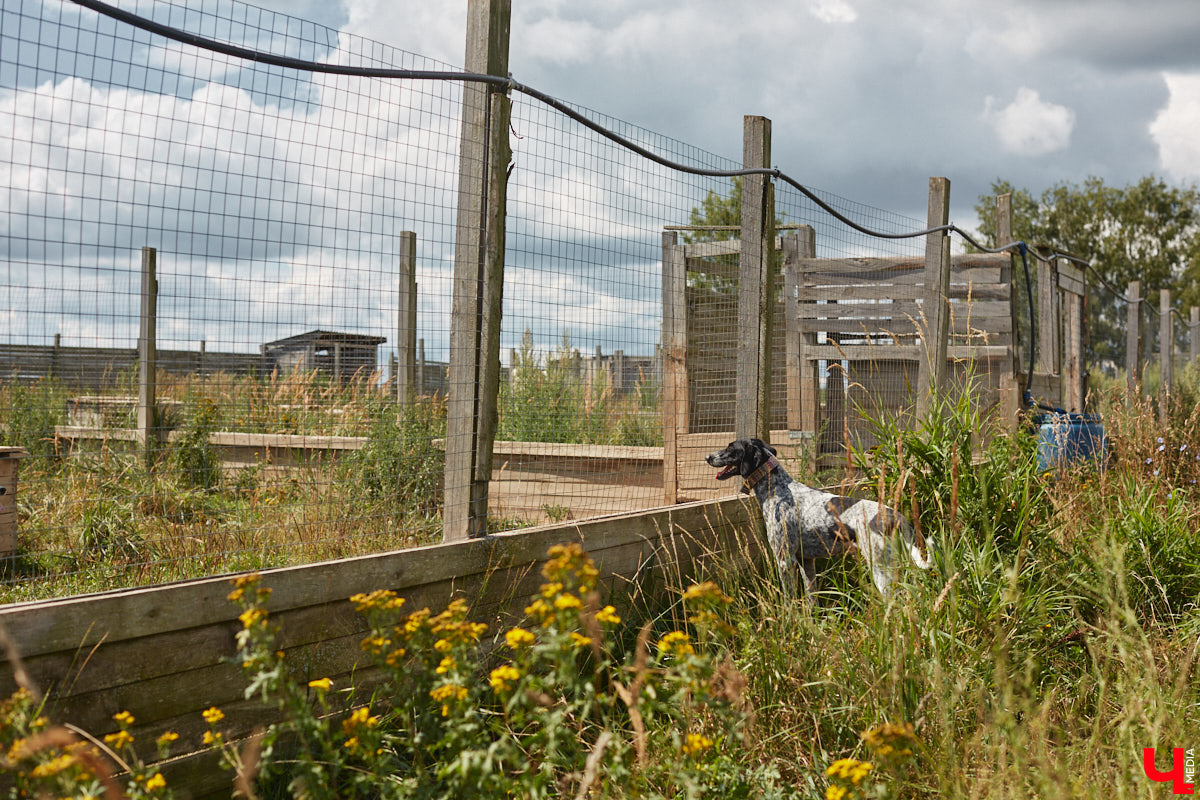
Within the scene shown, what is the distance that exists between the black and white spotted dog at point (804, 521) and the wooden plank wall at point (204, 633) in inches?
45.9

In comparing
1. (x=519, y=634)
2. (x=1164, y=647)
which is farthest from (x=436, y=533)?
(x=1164, y=647)

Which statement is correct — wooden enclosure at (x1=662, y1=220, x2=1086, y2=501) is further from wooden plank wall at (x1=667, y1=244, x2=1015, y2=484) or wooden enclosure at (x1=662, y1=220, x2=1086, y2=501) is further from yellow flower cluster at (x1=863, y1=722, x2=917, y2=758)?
yellow flower cluster at (x1=863, y1=722, x2=917, y2=758)

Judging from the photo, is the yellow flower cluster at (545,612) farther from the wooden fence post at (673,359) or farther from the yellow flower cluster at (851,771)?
the wooden fence post at (673,359)

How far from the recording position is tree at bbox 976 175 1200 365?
3369 cm

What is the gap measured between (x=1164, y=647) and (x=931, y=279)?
11.9ft

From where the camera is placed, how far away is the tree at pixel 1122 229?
33688 millimetres

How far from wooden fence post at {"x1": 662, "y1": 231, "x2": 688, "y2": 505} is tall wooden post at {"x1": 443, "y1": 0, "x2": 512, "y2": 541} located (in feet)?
6.99

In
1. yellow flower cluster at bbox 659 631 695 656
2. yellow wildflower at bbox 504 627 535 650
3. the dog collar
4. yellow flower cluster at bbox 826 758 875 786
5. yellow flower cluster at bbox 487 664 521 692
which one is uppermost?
the dog collar

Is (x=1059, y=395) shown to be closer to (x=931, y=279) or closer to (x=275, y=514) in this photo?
(x=931, y=279)

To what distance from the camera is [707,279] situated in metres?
7.70

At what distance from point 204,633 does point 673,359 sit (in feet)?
15.0

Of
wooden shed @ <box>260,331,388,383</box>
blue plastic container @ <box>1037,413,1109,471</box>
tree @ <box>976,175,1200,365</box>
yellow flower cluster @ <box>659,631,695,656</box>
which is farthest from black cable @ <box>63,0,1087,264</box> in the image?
tree @ <box>976,175,1200,365</box>

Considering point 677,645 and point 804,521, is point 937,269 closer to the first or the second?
point 804,521

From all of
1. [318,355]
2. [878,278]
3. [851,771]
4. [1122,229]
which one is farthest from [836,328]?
[1122,229]
